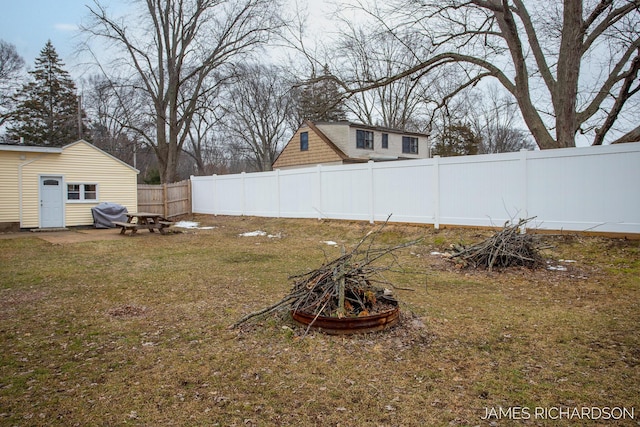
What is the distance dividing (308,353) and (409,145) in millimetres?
25653

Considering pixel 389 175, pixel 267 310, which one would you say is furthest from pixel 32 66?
pixel 267 310

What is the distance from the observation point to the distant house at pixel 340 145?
23344mm

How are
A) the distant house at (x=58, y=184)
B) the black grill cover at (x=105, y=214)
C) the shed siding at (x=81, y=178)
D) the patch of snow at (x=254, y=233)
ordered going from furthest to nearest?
the black grill cover at (x=105, y=214)
the shed siding at (x=81, y=178)
the distant house at (x=58, y=184)
the patch of snow at (x=254, y=233)

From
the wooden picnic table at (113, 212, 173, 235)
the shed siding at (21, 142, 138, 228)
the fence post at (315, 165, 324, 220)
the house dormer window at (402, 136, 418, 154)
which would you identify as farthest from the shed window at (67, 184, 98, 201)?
the house dormer window at (402, 136, 418, 154)

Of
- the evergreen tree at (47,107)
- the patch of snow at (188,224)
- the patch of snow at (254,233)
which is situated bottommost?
the patch of snow at (254,233)

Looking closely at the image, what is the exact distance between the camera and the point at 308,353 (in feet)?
11.7

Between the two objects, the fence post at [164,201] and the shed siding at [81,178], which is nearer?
the shed siding at [81,178]

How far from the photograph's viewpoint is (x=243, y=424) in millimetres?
2480

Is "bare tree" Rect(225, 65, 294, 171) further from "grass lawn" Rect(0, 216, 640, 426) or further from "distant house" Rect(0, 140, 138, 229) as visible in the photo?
"grass lawn" Rect(0, 216, 640, 426)

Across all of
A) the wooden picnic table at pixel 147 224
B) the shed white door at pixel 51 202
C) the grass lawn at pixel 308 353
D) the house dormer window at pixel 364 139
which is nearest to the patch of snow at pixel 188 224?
the wooden picnic table at pixel 147 224

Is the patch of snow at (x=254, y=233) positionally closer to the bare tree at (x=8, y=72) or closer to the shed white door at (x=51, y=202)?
the shed white door at (x=51, y=202)

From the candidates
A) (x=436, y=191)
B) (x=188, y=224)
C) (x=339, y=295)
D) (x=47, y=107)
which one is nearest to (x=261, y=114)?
(x=47, y=107)

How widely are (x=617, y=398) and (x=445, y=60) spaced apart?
37.7ft

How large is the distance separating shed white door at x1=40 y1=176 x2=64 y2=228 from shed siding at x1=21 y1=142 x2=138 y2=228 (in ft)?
0.53
